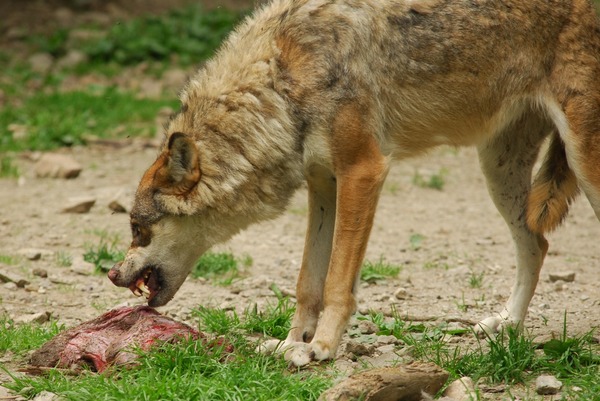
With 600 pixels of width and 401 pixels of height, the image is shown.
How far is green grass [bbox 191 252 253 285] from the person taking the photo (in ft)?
24.2

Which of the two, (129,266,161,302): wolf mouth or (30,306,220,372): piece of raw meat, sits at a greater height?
(129,266,161,302): wolf mouth

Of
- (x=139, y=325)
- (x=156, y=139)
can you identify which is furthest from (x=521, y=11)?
(x=156, y=139)

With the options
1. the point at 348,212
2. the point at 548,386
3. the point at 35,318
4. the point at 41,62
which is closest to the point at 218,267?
the point at 35,318

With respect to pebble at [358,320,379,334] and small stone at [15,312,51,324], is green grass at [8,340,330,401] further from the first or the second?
small stone at [15,312,51,324]

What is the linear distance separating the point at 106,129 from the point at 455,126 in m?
6.88

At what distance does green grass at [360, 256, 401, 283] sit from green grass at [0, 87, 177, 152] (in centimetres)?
511

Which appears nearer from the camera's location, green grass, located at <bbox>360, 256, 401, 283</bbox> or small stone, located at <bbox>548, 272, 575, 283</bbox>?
green grass, located at <bbox>360, 256, 401, 283</bbox>

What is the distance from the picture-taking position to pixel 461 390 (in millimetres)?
4750

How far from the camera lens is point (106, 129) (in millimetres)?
11961

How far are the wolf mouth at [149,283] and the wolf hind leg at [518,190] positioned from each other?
82.2 inches

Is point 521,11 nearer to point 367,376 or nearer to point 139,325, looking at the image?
point 367,376

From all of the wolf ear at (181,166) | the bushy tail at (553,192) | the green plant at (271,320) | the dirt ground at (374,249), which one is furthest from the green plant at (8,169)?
the bushy tail at (553,192)

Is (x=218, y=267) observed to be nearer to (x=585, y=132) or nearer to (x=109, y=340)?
(x=109, y=340)

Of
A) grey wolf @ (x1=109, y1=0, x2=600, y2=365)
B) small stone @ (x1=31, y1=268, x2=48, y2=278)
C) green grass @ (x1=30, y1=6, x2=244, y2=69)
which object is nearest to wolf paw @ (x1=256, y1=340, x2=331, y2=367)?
grey wolf @ (x1=109, y1=0, x2=600, y2=365)
